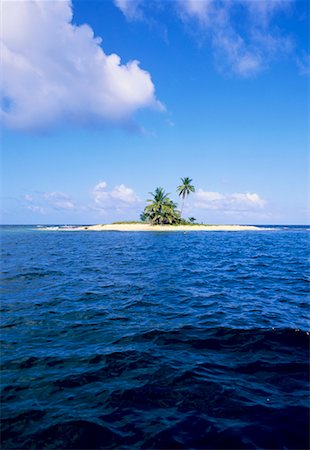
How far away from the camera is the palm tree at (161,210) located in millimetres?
86375

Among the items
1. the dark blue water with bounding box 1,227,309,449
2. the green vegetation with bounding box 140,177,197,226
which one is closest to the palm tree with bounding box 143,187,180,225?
the green vegetation with bounding box 140,177,197,226

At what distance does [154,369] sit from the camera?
6.85m

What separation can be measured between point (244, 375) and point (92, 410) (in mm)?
3799

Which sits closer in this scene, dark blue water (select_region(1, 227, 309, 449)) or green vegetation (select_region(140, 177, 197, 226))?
dark blue water (select_region(1, 227, 309, 449))

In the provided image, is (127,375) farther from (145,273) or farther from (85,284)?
(145,273)

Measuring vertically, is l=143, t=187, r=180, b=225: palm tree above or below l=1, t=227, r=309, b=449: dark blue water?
above

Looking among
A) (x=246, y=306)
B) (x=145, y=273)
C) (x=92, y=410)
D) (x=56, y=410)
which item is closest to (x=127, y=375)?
(x=92, y=410)

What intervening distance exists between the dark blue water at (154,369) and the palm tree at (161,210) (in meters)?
→ 72.4

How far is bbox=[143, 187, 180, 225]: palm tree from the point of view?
86.4m

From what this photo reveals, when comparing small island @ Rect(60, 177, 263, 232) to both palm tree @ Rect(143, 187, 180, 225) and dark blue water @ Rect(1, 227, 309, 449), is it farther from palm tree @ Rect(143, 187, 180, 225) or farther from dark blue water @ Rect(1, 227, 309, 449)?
dark blue water @ Rect(1, 227, 309, 449)

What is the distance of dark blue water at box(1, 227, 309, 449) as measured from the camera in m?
4.87

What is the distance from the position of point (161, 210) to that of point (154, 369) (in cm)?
8058

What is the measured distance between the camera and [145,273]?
64.6 feet

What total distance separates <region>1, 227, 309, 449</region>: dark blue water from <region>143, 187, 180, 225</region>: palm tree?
2849 inches
